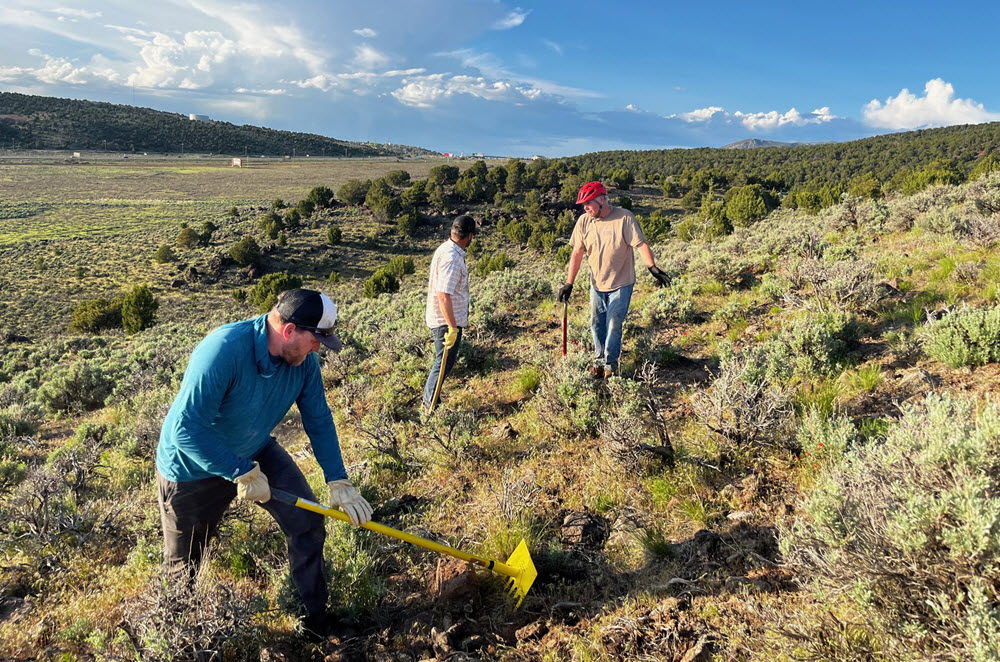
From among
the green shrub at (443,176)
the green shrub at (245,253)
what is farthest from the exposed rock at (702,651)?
the green shrub at (443,176)

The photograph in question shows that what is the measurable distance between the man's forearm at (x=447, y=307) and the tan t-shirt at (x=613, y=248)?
145 centimetres

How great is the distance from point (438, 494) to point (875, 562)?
8.92ft

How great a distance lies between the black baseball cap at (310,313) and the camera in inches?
93.9

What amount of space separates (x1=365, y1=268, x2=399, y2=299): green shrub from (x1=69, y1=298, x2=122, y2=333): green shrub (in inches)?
449

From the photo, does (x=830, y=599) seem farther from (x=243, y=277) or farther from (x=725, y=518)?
(x=243, y=277)

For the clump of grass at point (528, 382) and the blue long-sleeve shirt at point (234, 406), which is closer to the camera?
the blue long-sleeve shirt at point (234, 406)

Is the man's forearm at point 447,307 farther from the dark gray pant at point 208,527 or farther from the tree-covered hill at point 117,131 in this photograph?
the tree-covered hill at point 117,131

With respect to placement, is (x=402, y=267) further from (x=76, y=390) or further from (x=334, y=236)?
(x=76, y=390)

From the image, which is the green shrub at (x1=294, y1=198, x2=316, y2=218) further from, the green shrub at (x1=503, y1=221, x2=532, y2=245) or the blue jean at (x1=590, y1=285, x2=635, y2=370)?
the blue jean at (x1=590, y1=285, x2=635, y2=370)

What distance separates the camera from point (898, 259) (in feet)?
22.5

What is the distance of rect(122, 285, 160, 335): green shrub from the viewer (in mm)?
22312

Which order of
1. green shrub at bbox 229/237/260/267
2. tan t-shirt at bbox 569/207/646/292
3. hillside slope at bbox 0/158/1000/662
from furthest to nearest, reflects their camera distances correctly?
1. green shrub at bbox 229/237/260/267
2. tan t-shirt at bbox 569/207/646/292
3. hillside slope at bbox 0/158/1000/662

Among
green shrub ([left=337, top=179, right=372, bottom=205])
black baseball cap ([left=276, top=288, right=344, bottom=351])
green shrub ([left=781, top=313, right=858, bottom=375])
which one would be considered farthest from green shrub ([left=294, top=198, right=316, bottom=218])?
black baseball cap ([left=276, top=288, right=344, bottom=351])

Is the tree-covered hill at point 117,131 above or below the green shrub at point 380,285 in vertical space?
above
